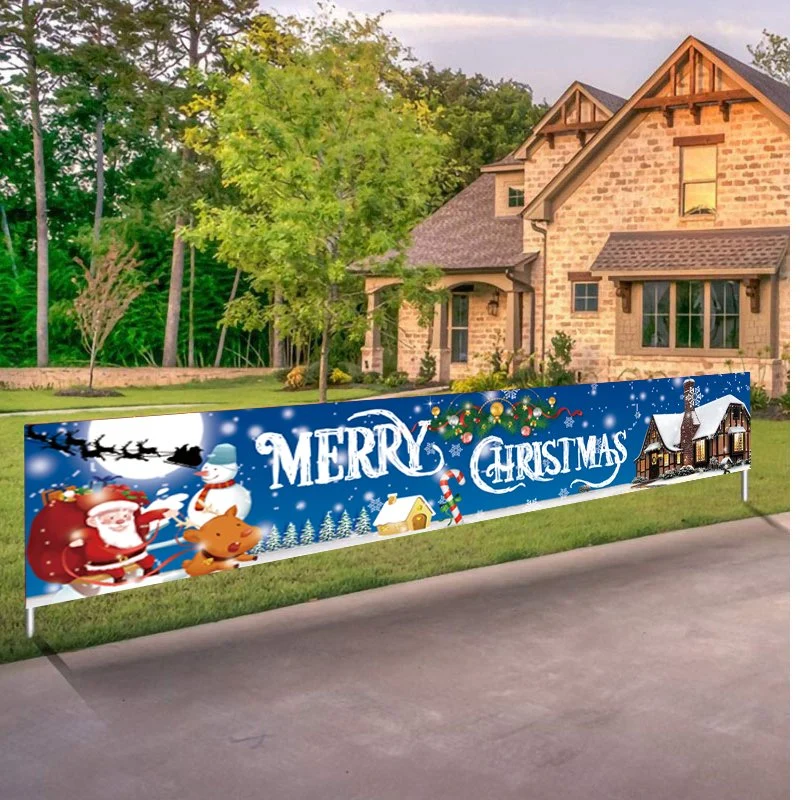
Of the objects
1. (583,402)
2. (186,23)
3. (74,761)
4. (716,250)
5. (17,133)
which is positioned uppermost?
(186,23)

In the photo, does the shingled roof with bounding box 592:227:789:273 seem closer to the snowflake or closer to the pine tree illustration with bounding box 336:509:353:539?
the snowflake

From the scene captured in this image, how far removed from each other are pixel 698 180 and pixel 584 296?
3.73 m

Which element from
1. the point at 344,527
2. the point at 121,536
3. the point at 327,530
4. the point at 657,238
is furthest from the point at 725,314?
the point at 121,536

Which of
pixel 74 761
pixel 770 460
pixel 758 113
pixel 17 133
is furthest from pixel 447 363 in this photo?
pixel 74 761

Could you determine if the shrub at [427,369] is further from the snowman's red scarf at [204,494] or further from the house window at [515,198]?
the snowman's red scarf at [204,494]

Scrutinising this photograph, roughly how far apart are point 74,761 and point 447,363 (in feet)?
84.8

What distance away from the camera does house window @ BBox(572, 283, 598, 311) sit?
91.4 feet

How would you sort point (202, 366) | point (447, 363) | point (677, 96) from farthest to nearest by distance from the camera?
point (202, 366) → point (447, 363) → point (677, 96)

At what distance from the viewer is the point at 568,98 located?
30.4 meters

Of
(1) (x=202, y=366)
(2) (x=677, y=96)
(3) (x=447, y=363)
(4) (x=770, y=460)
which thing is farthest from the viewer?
(1) (x=202, y=366)

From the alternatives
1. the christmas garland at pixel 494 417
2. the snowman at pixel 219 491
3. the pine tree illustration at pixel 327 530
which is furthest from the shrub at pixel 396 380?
the snowman at pixel 219 491

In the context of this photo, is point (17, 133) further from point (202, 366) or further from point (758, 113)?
point (758, 113)

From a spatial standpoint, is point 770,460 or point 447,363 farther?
point 447,363

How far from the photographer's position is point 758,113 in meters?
25.7
